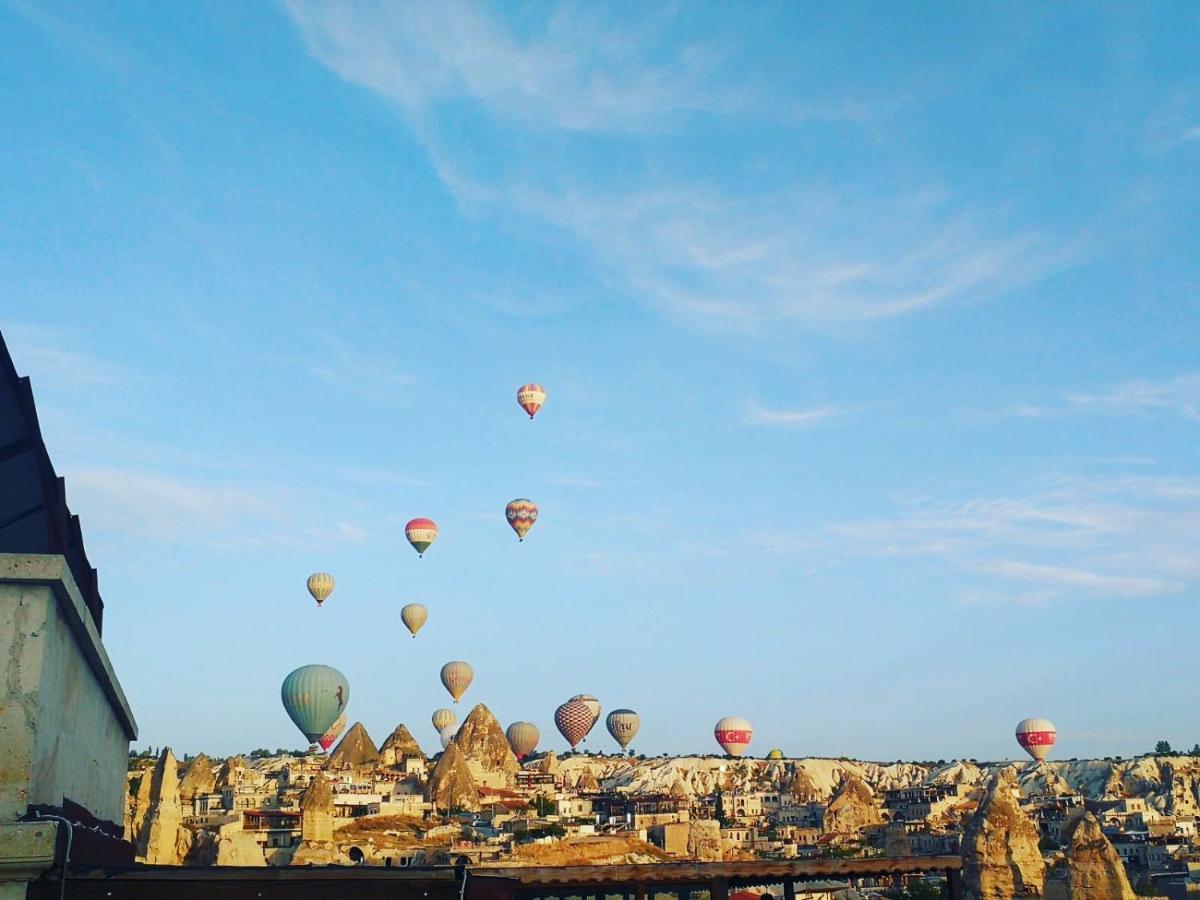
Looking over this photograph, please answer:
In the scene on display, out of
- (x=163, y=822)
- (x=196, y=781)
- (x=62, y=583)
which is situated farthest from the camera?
(x=196, y=781)

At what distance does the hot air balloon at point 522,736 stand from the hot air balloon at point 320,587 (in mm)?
65528

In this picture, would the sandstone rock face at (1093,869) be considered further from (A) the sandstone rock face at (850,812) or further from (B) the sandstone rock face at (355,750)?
(B) the sandstone rock face at (355,750)

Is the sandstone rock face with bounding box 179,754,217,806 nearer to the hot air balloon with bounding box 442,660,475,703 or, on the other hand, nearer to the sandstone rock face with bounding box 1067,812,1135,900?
the hot air balloon with bounding box 442,660,475,703

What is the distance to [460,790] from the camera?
13462cm

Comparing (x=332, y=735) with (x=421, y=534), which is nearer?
(x=421, y=534)

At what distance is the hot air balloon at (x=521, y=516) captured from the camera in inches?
4331

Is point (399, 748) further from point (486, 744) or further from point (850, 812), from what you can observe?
point (850, 812)

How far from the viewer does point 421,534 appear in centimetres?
11425

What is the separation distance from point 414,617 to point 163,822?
5455 cm

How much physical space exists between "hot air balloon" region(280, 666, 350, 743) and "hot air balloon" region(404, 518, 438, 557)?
71.4 feet

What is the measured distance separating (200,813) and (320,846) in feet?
82.9

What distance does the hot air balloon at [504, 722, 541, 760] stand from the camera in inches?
7249

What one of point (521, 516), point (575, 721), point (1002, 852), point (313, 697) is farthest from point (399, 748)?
point (1002, 852)

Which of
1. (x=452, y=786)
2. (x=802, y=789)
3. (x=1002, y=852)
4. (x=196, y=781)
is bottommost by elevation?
(x=1002, y=852)
